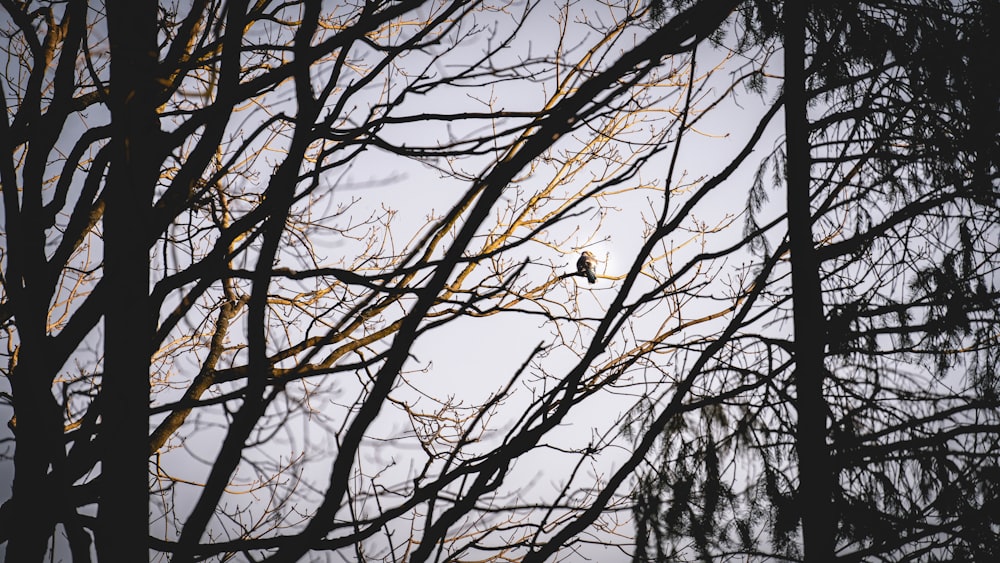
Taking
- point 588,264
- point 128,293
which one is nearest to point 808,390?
point 128,293

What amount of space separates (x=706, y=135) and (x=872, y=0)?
1.56 metres

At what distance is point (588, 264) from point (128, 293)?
3.36m

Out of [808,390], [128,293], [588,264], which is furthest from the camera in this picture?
[588,264]

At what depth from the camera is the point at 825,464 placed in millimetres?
1286

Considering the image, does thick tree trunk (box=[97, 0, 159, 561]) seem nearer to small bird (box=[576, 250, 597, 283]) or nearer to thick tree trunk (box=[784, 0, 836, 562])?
thick tree trunk (box=[784, 0, 836, 562])

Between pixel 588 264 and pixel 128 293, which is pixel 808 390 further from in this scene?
pixel 588 264

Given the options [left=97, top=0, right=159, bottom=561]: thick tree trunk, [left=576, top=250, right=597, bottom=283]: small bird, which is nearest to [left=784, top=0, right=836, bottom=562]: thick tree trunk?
[left=97, top=0, right=159, bottom=561]: thick tree trunk

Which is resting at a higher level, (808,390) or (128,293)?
(128,293)

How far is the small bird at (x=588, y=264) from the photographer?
432 cm

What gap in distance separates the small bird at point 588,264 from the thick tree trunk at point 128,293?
3.12m

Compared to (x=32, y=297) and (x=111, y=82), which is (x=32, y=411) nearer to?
(x=32, y=297)

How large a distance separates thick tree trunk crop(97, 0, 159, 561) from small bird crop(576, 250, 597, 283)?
3.12 meters

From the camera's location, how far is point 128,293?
1720 mm

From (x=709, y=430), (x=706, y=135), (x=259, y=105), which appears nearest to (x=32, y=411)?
(x=259, y=105)
